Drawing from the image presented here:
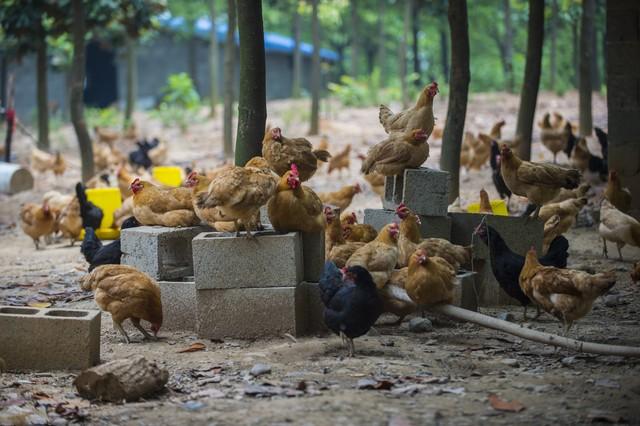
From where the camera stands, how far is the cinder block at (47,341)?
7398 mm

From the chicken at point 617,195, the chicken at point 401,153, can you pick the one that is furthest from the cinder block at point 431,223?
the chicken at point 617,195

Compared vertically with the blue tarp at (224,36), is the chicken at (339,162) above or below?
below

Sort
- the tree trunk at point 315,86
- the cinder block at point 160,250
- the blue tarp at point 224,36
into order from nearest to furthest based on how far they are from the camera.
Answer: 1. the cinder block at point 160,250
2. the tree trunk at point 315,86
3. the blue tarp at point 224,36

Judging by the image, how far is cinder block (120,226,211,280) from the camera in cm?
901

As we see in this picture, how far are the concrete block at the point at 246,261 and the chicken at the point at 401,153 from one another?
211cm

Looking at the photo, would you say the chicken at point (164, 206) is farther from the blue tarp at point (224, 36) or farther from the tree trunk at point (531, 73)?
the blue tarp at point (224, 36)

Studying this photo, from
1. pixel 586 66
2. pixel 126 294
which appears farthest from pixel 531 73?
pixel 126 294

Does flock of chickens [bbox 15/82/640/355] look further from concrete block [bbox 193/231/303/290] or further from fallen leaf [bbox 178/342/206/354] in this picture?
fallen leaf [bbox 178/342/206/354]

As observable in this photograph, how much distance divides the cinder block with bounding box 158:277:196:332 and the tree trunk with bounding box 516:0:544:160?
9198 millimetres

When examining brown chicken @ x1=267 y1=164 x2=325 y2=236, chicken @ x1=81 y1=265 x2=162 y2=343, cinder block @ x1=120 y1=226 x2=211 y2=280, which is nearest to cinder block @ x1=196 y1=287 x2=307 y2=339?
chicken @ x1=81 y1=265 x2=162 y2=343

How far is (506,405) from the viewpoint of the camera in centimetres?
596

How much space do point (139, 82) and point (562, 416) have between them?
39.8 meters

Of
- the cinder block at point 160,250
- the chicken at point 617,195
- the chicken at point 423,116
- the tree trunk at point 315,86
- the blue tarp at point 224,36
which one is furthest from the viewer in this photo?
the blue tarp at point 224,36

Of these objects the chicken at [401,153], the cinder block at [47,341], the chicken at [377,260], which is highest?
the chicken at [401,153]
